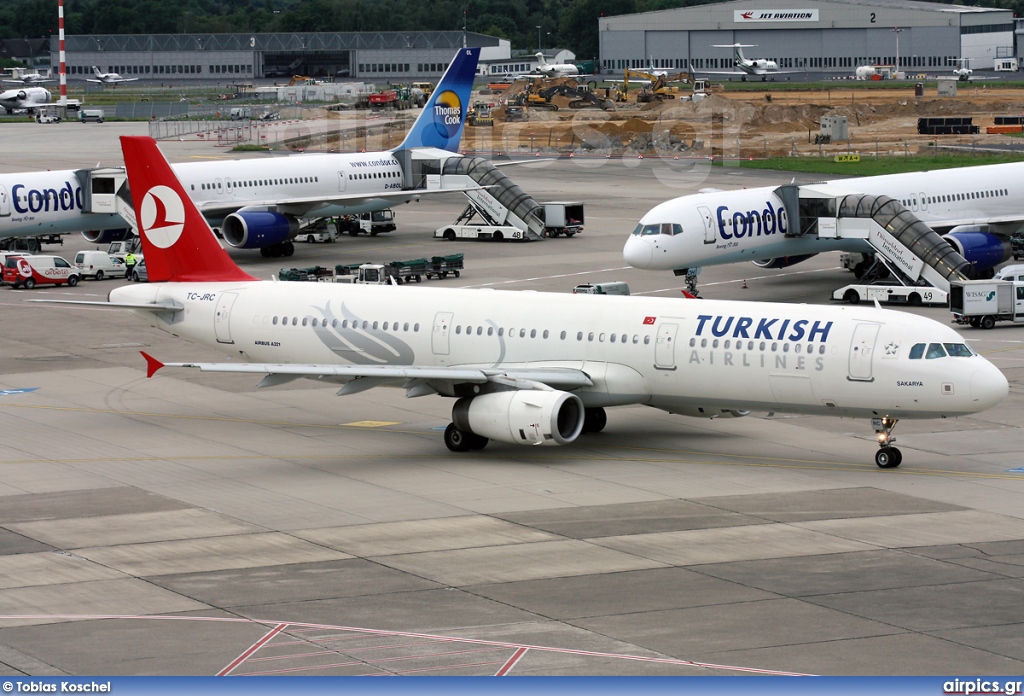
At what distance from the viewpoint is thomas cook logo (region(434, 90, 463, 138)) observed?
9238cm

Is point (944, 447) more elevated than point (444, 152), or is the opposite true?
point (444, 152)

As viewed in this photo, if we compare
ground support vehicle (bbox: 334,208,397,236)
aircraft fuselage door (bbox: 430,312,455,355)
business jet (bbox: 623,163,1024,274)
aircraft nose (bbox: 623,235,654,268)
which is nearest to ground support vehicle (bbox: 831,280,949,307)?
business jet (bbox: 623,163,1024,274)

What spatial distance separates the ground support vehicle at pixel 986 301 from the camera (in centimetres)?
5734

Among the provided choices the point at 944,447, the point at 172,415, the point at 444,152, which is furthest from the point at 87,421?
the point at 444,152

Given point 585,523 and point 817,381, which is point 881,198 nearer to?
point 817,381

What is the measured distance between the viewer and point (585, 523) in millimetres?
32094

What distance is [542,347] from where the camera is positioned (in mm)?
40031

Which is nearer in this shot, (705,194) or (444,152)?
(705,194)

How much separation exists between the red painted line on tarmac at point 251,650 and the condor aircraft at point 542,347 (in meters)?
13.3

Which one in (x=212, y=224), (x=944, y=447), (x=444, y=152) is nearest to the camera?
(x=944, y=447)

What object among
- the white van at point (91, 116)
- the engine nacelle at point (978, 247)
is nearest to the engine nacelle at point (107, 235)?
the engine nacelle at point (978, 247)

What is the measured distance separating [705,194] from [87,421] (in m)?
29.5

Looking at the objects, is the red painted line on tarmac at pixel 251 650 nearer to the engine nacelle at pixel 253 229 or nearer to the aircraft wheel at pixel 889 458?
the aircraft wheel at pixel 889 458

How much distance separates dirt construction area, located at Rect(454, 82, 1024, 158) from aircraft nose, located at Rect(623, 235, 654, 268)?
2743 inches
